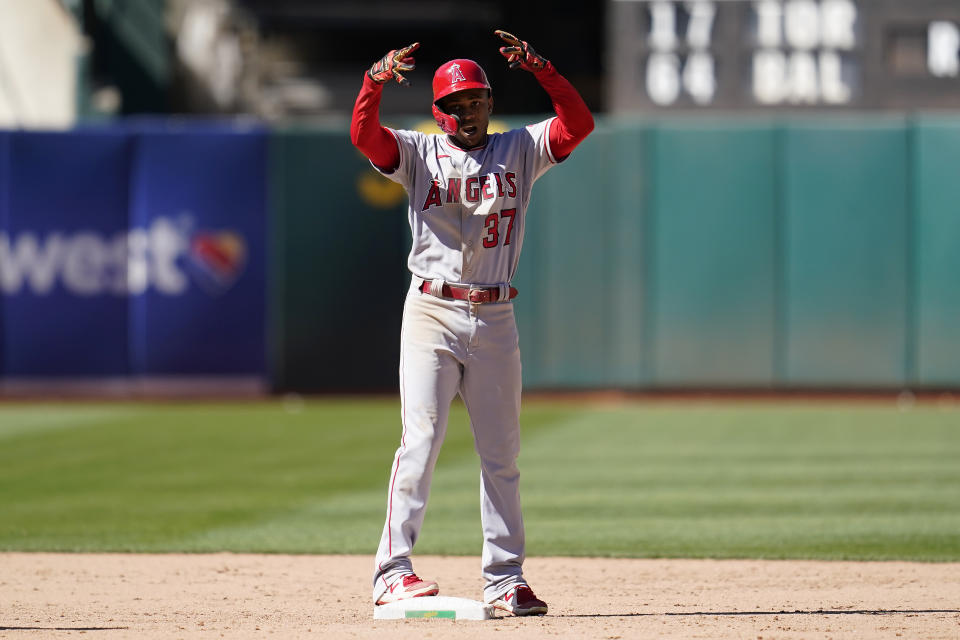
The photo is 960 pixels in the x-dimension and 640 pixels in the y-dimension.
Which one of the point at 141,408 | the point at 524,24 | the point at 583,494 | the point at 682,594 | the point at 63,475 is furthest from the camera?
the point at 524,24

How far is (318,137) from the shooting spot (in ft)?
45.8

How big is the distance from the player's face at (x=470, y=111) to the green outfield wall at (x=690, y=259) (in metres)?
9.30

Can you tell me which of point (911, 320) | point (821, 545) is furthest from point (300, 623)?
point (911, 320)

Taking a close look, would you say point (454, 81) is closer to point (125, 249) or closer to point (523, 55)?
point (523, 55)

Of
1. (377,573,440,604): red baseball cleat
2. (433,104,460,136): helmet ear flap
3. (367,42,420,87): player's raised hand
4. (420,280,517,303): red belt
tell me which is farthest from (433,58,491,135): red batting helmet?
(377,573,440,604): red baseball cleat

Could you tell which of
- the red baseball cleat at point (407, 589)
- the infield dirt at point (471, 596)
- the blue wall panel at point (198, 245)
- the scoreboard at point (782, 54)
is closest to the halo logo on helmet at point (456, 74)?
the red baseball cleat at point (407, 589)

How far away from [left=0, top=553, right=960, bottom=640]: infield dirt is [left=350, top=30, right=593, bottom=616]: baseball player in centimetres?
27

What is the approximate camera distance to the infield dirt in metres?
3.97

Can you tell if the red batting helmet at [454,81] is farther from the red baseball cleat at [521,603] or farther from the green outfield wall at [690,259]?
the green outfield wall at [690,259]

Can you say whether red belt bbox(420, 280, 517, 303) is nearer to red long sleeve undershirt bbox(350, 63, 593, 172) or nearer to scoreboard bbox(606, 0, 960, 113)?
red long sleeve undershirt bbox(350, 63, 593, 172)

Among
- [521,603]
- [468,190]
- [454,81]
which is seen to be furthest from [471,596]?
[454,81]

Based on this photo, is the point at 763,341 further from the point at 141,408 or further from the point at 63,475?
the point at 63,475

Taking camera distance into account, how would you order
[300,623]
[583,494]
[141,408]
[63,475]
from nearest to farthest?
[300,623] → [583,494] → [63,475] → [141,408]

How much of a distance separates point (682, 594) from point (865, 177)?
9731 millimetres
